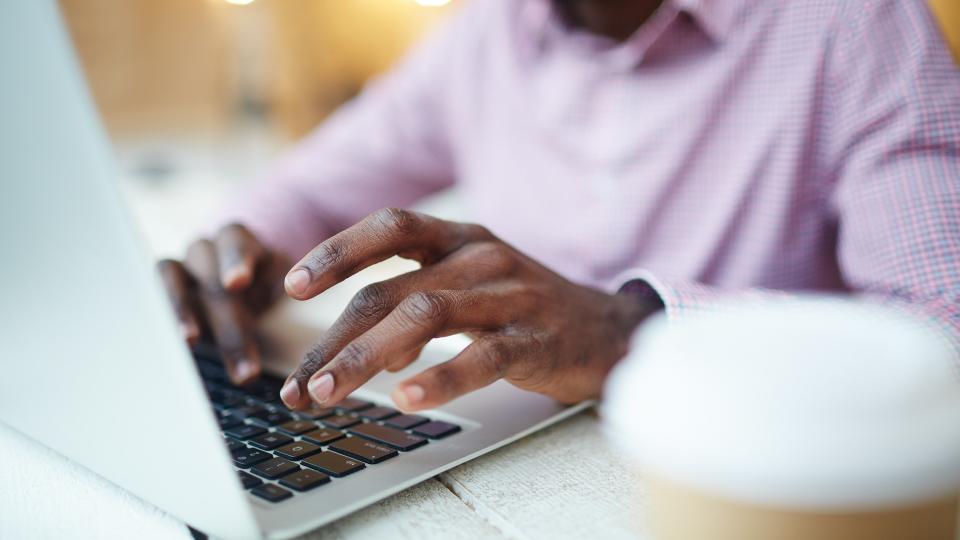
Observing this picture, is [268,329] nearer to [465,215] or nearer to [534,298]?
[534,298]

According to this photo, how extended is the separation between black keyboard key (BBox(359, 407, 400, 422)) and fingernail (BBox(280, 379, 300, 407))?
0.07 metres

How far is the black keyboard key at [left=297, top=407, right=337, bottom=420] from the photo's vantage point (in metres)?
0.46

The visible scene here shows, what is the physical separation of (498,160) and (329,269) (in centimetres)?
54

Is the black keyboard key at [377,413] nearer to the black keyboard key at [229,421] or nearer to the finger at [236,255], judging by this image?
the black keyboard key at [229,421]

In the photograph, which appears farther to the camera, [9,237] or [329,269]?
[329,269]

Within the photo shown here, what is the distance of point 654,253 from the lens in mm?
804

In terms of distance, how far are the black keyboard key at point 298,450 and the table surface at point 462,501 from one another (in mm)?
62

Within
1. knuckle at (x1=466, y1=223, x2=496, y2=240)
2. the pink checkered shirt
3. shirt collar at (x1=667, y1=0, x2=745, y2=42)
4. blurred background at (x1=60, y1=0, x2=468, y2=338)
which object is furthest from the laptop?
blurred background at (x1=60, y1=0, x2=468, y2=338)

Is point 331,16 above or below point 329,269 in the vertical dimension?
above

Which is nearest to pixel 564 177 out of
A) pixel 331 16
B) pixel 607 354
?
pixel 607 354

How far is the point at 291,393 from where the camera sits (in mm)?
398

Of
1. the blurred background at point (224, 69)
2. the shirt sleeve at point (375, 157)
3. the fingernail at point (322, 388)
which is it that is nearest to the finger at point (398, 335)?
the fingernail at point (322, 388)

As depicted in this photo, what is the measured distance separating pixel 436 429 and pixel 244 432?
12 cm

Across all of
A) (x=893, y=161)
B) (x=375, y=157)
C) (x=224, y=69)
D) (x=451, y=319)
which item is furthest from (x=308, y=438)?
(x=224, y=69)
